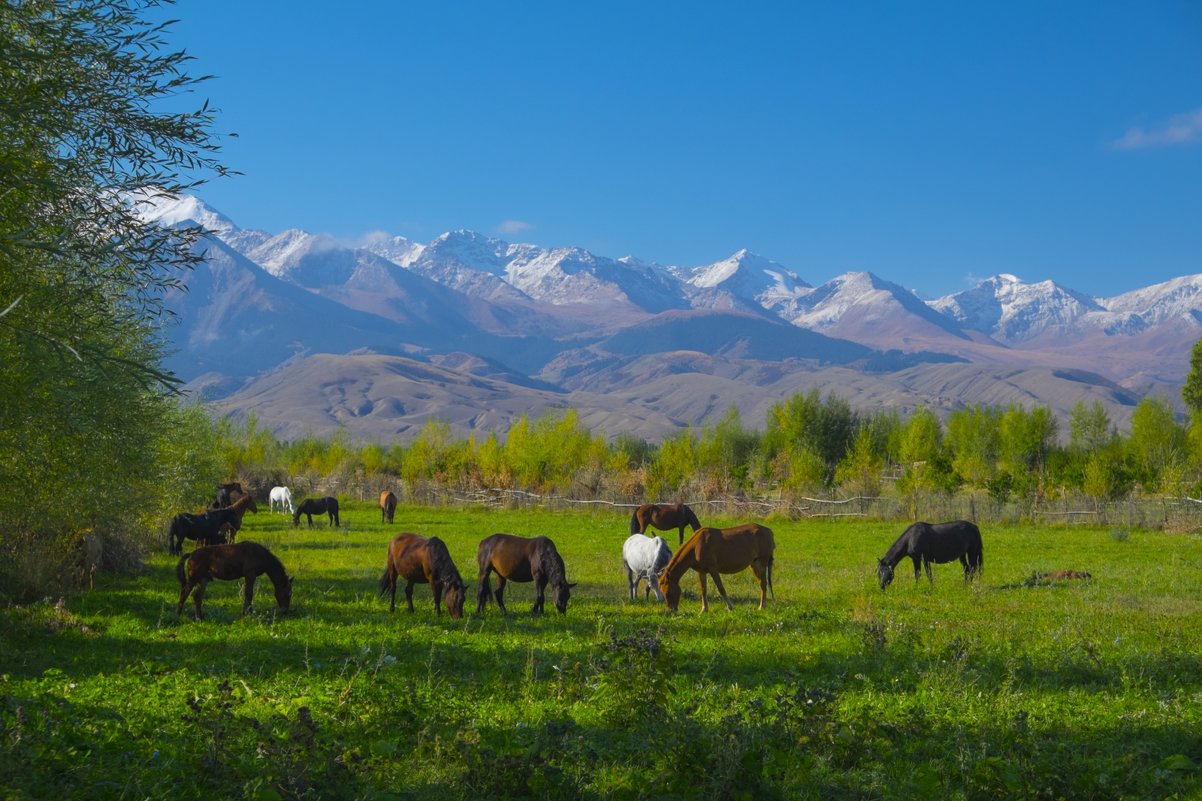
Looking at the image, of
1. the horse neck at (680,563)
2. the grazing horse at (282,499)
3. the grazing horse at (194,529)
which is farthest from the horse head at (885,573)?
the grazing horse at (282,499)

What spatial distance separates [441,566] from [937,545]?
12923 mm

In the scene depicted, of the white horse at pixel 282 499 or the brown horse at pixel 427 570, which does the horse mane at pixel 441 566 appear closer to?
the brown horse at pixel 427 570

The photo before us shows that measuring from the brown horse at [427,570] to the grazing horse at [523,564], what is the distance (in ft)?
2.66

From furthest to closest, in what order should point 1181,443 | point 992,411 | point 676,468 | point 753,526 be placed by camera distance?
point 992,411 → point 1181,443 → point 676,468 → point 753,526

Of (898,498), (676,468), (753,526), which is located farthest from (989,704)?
(676,468)

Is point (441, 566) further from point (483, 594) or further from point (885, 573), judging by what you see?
point (885, 573)

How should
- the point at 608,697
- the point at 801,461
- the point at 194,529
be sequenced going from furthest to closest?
the point at 801,461, the point at 194,529, the point at 608,697

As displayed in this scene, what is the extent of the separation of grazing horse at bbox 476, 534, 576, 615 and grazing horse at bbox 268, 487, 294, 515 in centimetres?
3117

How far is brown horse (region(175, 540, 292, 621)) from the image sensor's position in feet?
49.0

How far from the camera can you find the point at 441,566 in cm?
1612

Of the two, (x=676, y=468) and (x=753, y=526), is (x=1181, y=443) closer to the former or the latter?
(x=676, y=468)

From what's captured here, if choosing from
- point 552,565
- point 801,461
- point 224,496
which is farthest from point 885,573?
point 224,496

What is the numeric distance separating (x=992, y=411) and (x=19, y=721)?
102380 mm

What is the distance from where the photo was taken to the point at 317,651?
12.5m
